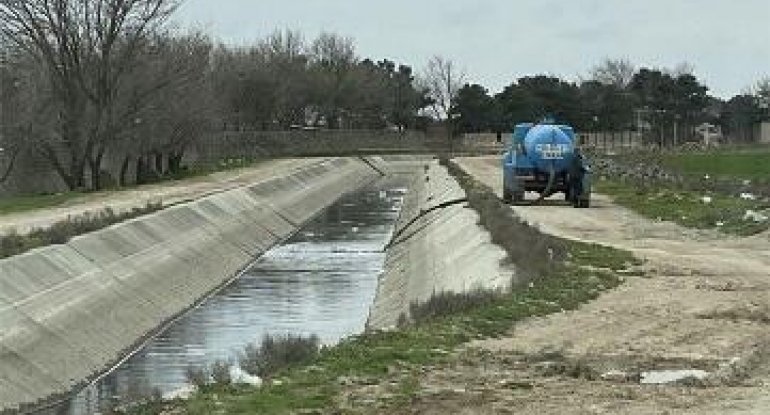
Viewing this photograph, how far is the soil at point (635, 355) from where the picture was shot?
1100 cm

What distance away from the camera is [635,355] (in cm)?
1375

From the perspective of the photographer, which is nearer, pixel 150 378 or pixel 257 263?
pixel 150 378

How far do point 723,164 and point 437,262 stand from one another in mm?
45791

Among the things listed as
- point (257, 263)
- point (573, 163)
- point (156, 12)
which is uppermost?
point (156, 12)

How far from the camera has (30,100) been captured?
198ft

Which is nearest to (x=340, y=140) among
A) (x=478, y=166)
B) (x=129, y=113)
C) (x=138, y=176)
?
(x=478, y=166)

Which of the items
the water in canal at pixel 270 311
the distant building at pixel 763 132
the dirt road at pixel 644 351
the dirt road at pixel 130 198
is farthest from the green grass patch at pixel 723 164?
the distant building at pixel 763 132

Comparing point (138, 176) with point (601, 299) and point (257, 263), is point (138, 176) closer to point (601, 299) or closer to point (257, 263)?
point (257, 263)

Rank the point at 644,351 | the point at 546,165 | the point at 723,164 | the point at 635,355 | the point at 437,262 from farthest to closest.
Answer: the point at 723,164, the point at 546,165, the point at 437,262, the point at 644,351, the point at 635,355

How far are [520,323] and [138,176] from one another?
59555 millimetres

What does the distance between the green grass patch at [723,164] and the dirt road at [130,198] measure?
25.5 meters

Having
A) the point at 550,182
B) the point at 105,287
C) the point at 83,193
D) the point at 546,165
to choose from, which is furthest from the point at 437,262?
the point at 83,193

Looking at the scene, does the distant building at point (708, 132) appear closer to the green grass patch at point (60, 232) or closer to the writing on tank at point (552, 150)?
the writing on tank at point (552, 150)

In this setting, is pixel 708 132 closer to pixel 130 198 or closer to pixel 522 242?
pixel 130 198
